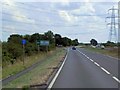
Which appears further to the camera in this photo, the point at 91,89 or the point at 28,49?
the point at 28,49

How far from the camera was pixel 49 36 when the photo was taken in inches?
4830

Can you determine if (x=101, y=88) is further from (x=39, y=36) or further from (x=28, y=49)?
(x=39, y=36)

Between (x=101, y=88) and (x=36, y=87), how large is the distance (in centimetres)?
261

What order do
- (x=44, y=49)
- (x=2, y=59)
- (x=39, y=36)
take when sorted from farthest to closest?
1. (x=39, y=36)
2. (x=44, y=49)
3. (x=2, y=59)

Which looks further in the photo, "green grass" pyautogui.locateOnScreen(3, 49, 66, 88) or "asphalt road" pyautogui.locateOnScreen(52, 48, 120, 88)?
"green grass" pyautogui.locateOnScreen(3, 49, 66, 88)

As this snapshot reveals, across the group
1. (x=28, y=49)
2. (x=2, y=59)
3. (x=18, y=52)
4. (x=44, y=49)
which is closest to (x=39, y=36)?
(x=44, y=49)

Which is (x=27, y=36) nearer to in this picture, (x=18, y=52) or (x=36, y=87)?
(x=18, y=52)

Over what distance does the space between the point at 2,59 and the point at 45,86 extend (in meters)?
25.8


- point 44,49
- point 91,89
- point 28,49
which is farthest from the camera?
point 44,49

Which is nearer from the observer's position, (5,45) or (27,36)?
(5,45)

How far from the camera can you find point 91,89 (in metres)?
14.7

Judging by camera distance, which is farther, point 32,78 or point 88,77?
point 88,77

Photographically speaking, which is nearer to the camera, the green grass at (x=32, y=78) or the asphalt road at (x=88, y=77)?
the asphalt road at (x=88, y=77)

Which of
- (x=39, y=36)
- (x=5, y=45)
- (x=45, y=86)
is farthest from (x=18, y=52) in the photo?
(x=39, y=36)
